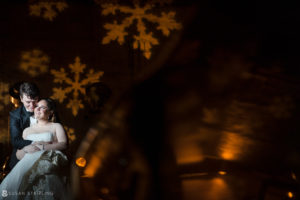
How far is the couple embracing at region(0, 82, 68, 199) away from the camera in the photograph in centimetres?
80

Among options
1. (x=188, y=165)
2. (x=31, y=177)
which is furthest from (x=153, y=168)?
(x=31, y=177)

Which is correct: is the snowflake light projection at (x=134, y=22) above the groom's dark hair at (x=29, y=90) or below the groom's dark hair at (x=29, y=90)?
above

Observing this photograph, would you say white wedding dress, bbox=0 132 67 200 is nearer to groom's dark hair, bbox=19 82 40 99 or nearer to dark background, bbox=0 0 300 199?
groom's dark hair, bbox=19 82 40 99

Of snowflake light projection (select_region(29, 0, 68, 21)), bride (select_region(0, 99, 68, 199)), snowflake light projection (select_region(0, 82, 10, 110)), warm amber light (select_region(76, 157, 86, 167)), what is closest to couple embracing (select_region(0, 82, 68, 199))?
bride (select_region(0, 99, 68, 199))

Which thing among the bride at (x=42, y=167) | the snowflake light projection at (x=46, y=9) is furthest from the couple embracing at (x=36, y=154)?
the snowflake light projection at (x=46, y=9)

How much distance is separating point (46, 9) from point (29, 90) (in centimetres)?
45

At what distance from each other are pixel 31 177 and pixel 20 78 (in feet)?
2.10

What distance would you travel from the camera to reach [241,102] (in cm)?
13

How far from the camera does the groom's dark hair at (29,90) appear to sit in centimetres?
108

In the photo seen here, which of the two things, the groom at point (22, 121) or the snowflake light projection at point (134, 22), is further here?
the snowflake light projection at point (134, 22)

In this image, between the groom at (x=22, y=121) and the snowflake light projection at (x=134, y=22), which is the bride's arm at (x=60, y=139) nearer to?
the groom at (x=22, y=121)

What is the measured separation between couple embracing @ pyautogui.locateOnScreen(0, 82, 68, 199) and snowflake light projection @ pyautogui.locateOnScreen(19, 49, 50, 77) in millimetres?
250

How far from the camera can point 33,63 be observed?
1309 mm

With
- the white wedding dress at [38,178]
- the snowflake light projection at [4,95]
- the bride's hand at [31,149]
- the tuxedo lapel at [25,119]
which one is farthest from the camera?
the snowflake light projection at [4,95]
